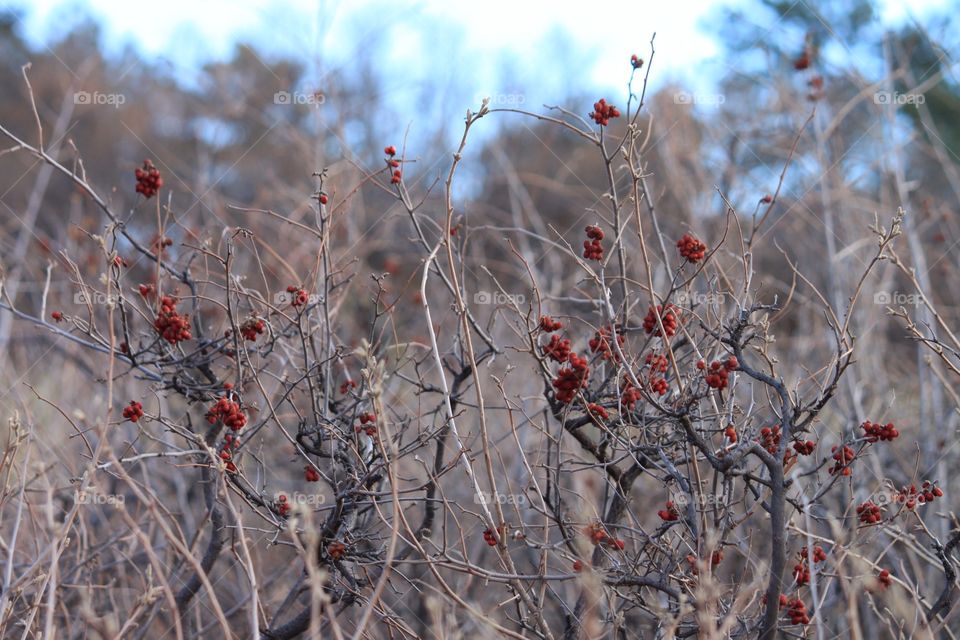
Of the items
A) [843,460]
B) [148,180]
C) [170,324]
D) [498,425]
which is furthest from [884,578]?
[498,425]

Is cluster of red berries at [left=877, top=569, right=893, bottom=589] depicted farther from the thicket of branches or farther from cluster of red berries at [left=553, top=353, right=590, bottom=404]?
cluster of red berries at [left=553, top=353, right=590, bottom=404]

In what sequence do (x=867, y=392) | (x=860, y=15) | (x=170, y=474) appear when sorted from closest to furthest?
(x=170, y=474)
(x=867, y=392)
(x=860, y=15)

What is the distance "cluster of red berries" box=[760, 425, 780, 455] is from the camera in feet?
7.07

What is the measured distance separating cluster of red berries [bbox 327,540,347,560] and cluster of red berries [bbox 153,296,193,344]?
2.29 feet

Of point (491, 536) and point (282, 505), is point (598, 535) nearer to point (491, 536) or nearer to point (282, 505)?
point (491, 536)

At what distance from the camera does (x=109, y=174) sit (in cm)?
1950

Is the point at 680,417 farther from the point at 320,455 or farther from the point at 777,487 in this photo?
the point at 320,455

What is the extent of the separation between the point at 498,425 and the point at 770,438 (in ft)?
9.35

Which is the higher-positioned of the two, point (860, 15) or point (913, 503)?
point (860, 15)

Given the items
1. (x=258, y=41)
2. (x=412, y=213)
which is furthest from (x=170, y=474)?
(x=258, y=41)

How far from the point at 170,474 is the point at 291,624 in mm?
2265

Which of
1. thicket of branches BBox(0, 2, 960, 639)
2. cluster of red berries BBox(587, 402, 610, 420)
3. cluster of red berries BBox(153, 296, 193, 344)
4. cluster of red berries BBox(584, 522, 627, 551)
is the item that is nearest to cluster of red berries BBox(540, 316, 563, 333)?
thicket of branches BBox(0, 2, 960, 639)

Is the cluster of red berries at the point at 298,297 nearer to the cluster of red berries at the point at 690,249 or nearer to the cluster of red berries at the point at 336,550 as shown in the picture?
the cluster of red berries at the point at 336,550

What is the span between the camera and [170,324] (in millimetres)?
2264
